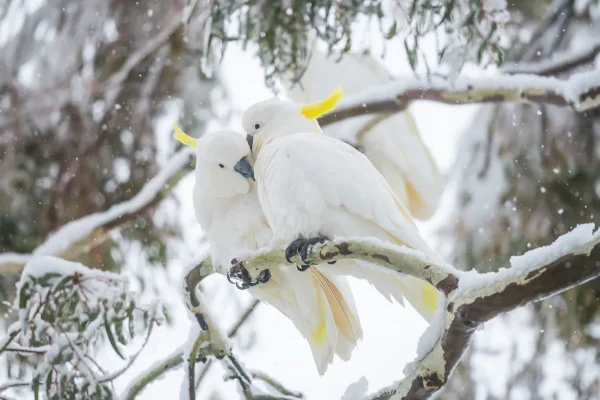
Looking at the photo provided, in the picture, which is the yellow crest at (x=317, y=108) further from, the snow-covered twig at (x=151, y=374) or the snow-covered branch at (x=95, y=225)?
the snow-covered branch at (x=95, y=225)

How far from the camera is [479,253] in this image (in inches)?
120

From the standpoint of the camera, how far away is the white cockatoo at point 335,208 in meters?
1.33

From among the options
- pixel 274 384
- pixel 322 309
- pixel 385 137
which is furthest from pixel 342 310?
pixel 385 137

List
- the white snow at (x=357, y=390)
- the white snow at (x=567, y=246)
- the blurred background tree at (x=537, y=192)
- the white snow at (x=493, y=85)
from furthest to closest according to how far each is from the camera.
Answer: the blurred background tree at (x=537, y=192)
the white snow at (x=493, y=85)
the white snow at (x=357, y=390)
the white snow at (x=567, y=246)

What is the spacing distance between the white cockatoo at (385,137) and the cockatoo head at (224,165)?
1.88ft

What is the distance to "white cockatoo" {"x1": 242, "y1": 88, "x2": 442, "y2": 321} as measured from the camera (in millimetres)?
1333

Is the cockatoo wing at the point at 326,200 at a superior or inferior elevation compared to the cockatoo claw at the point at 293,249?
superior

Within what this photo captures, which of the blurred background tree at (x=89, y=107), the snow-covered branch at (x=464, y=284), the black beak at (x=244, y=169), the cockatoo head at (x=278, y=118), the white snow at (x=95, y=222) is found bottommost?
the snow-covered branch at (x=464, y=284)

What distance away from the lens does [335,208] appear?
136cm

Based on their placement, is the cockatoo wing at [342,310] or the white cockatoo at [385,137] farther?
the white cockatoo at [385,137]

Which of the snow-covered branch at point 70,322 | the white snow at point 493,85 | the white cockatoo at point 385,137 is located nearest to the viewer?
the snow-covered branch at point 70,322

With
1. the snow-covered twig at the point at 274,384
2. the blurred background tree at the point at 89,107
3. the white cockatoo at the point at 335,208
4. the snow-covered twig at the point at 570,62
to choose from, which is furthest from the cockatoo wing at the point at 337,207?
the blurred background tree at the point at 89,107

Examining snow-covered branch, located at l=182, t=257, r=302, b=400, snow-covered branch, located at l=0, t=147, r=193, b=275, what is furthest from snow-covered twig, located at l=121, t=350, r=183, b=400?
snow-covered branch, located at l=0, t=147, r=193, b=275

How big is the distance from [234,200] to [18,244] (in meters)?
1.74
